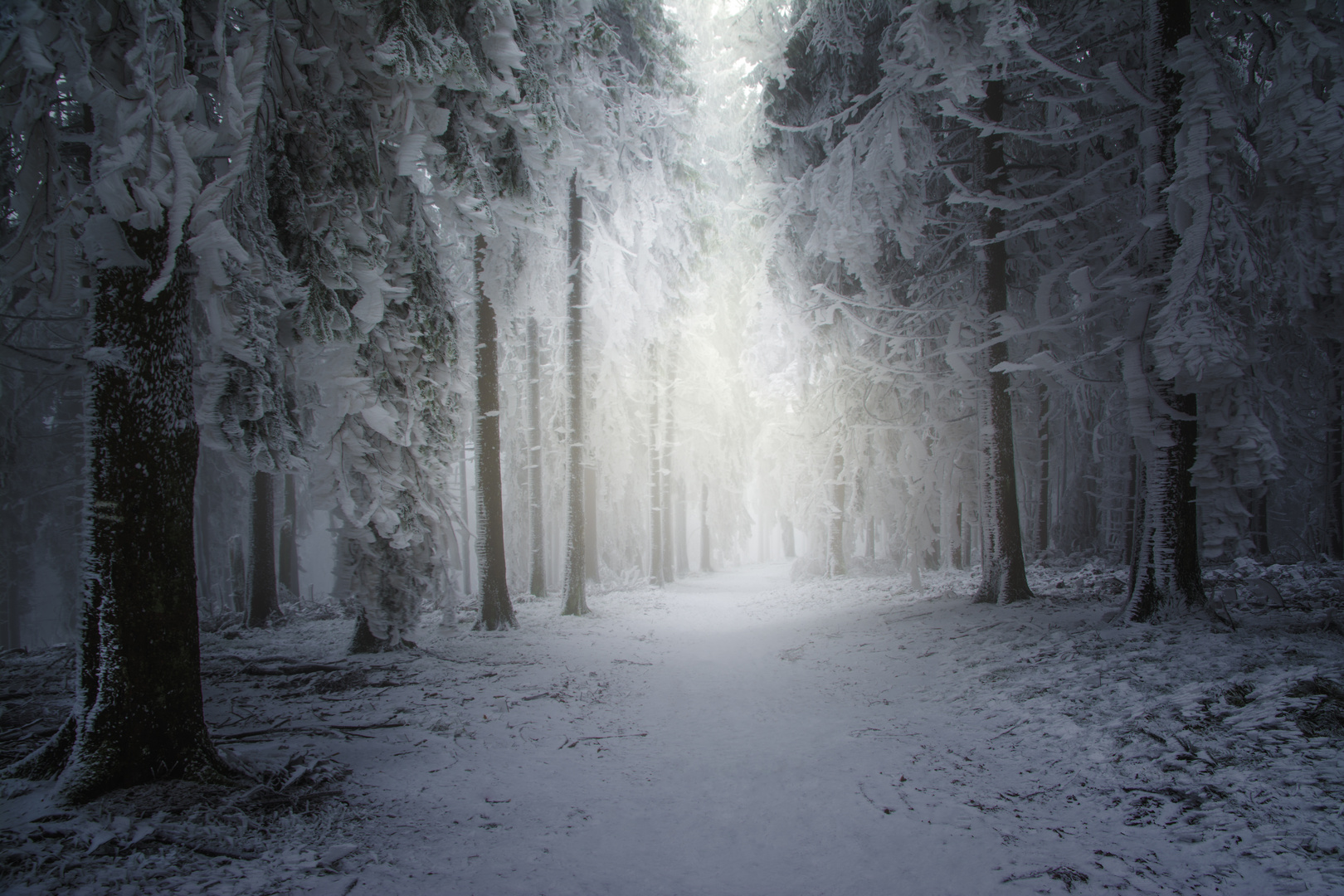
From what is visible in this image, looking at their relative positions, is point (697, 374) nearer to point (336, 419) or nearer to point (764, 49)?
point (764, 49)

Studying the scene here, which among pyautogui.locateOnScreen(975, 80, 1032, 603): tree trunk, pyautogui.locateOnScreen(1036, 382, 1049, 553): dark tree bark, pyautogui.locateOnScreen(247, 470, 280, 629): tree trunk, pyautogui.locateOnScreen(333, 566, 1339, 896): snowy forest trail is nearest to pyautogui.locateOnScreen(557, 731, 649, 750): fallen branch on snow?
pyautogui.locateOnScreen(333, 566, 1339, 896): snowy forest trail

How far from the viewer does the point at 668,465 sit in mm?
18797

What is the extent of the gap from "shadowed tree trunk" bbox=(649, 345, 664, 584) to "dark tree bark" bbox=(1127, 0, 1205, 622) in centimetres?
1105

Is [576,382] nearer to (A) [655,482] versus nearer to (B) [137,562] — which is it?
(A) [655,482]

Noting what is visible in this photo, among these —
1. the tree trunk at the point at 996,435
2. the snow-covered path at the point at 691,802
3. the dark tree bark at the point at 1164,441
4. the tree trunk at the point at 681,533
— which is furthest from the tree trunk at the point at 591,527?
the dark tree bark at the point at 1164,441

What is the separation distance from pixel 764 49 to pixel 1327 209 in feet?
25.0

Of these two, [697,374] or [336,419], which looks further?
[697,374]

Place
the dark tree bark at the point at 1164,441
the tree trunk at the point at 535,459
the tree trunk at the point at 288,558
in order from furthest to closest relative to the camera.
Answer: the tree trunk at the point at 288,558, the tree trunk at the point at 535,459, the dark tree bark at the point at 1164,441

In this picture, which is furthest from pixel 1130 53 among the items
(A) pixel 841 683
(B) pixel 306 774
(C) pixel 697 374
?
(C) pixel 697 374

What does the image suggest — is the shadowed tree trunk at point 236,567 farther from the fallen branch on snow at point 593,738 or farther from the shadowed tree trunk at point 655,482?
the fallen branch on snow at point 593,738

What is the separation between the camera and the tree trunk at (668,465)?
54.6 feet

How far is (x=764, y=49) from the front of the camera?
965cm

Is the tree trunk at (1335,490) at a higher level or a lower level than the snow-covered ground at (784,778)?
higher

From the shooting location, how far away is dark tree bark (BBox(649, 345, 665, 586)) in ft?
52.5
